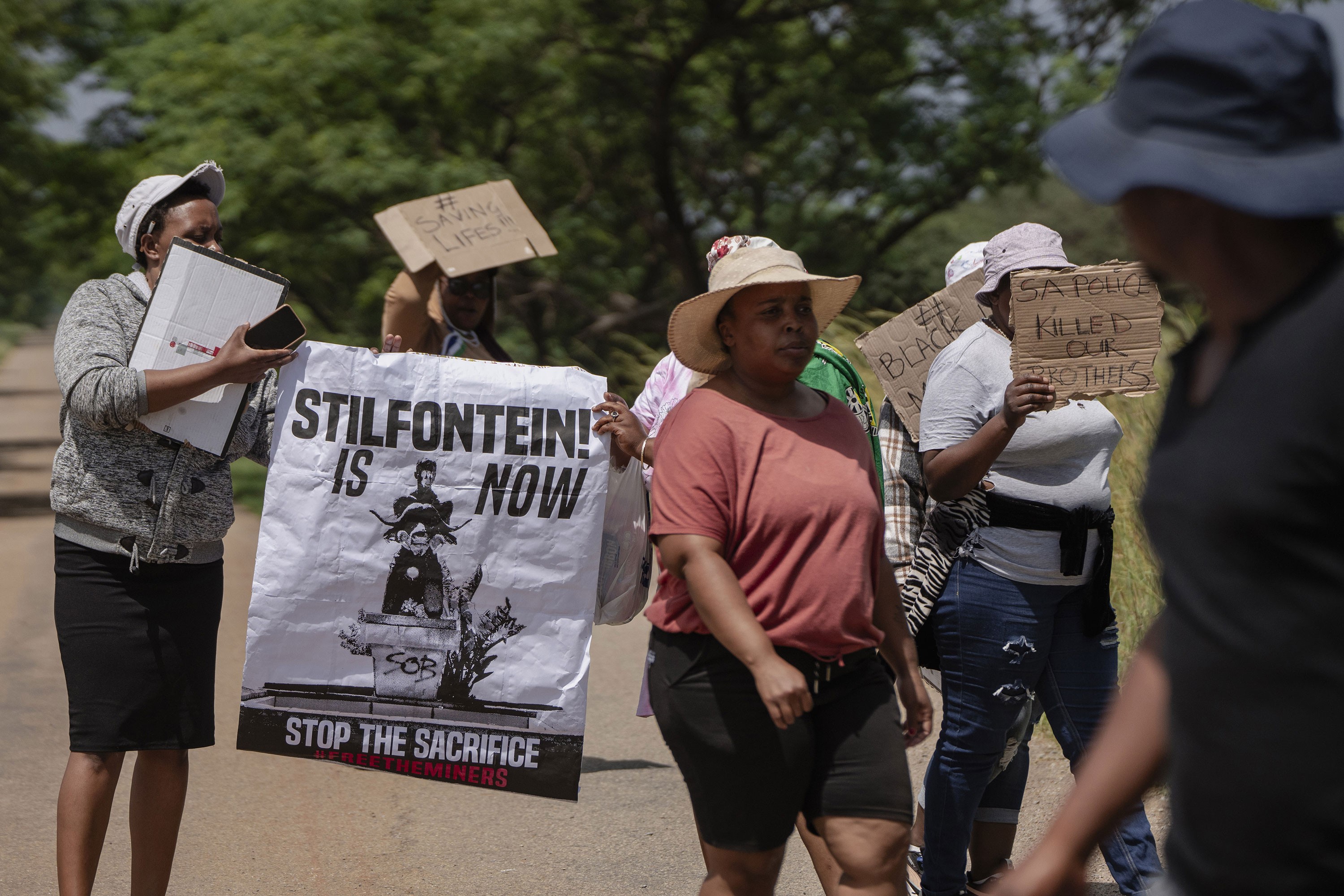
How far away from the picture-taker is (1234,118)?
63.2 inches

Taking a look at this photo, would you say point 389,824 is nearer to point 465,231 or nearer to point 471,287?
point 471,287

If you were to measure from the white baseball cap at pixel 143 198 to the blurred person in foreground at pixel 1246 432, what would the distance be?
2.70 meters

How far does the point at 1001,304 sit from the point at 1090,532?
702 millimetres

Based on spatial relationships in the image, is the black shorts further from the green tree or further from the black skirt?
the green tree

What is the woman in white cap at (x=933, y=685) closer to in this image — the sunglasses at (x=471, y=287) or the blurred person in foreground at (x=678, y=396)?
the blurred person in foreground at (x=678, y=396)

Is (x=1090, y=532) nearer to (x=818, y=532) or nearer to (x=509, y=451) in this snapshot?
(x=818, y=532)

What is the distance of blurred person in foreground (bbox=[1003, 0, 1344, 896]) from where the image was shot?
1521 mm

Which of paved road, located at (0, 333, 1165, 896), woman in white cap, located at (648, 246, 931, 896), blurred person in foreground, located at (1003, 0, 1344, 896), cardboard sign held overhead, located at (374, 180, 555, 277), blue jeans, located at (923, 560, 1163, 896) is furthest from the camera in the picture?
cardboard sign held overhead, located at (374, 180, 555, 277)

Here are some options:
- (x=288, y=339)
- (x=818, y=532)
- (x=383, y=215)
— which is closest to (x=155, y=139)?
(x=383, y=215)

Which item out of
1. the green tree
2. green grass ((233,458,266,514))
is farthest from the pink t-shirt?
the green tree

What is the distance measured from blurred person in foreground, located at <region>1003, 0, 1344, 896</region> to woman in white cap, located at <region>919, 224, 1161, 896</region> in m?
2.04

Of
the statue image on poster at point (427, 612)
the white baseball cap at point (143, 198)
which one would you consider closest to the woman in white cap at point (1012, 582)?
the statue image on poster at point (427, 612)

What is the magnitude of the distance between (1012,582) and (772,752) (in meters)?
1.19

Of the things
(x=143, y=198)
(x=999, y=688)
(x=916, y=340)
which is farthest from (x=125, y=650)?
(x=916, y=340)
